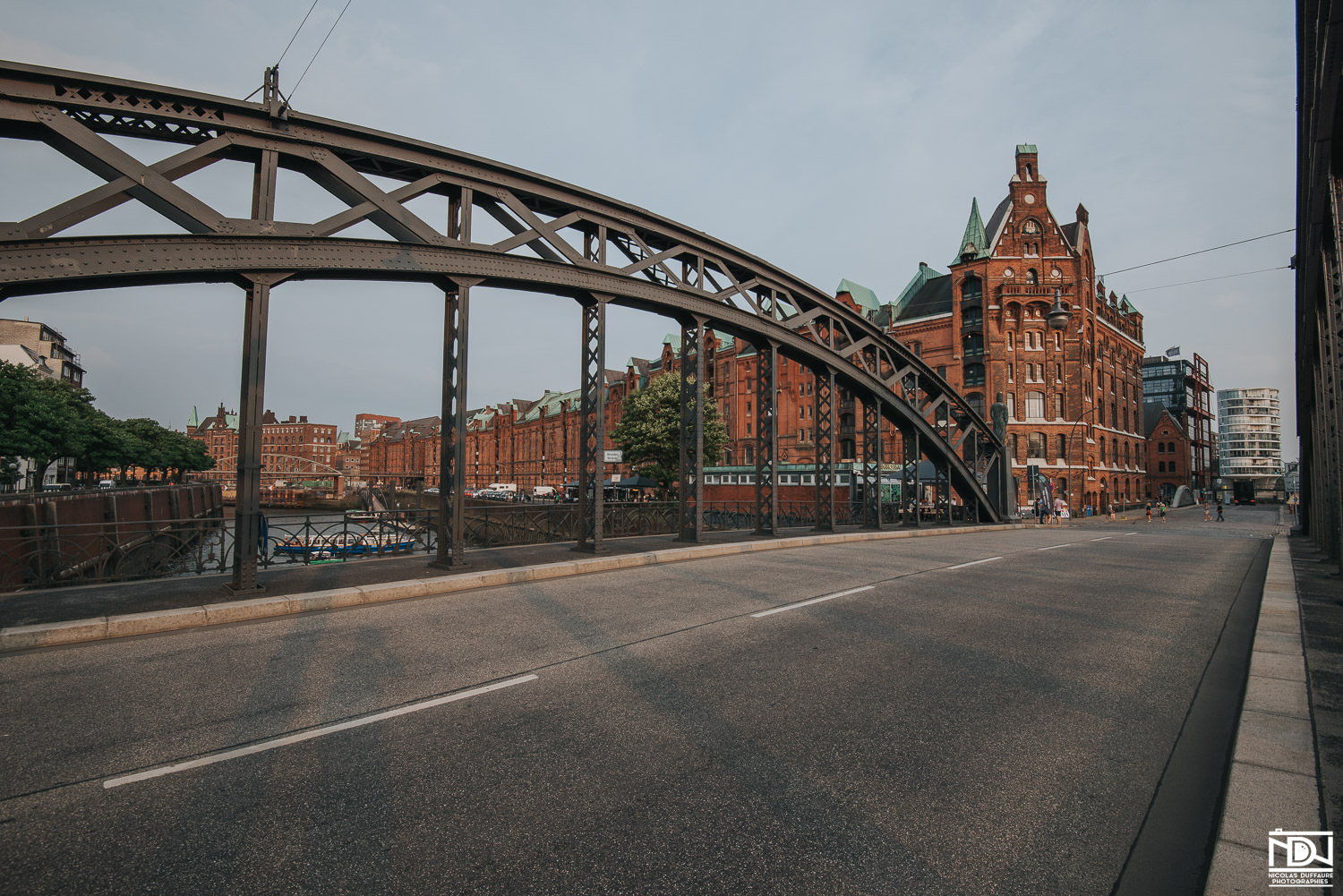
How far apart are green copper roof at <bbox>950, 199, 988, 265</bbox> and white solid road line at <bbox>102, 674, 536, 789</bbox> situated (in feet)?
202

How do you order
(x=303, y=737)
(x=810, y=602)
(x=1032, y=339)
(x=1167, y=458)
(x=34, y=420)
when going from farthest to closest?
(x=1167, y=458)
(x=1032, y=339)
(x=34, y=420)
(x=810, y=602)
(x=303, y=737)

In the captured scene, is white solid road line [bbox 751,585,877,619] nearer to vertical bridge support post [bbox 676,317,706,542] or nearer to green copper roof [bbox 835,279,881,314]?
vertical bridge support post [bbox 676,317,706,542]

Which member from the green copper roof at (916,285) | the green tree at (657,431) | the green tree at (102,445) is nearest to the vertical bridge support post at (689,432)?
the green tree at (657,431)

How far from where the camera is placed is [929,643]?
Answer: 623cm

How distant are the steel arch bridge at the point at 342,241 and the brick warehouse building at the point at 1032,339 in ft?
149

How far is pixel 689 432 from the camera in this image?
50.5ft

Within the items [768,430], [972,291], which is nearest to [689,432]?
[768,430]

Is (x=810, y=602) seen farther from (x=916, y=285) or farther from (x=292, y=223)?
(x=916, y=285)

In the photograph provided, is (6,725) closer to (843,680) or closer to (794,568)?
(843,680)

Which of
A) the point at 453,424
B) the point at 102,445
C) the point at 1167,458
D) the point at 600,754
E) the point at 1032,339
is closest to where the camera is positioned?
the point at 600,754

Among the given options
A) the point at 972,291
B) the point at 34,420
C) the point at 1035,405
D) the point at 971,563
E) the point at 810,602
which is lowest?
the point at 971,563

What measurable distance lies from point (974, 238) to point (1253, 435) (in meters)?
186

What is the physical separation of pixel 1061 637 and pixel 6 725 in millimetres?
9190

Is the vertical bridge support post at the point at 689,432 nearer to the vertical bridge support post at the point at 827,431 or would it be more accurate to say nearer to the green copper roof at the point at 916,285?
the vertical bridge support post at the point at 827,431
